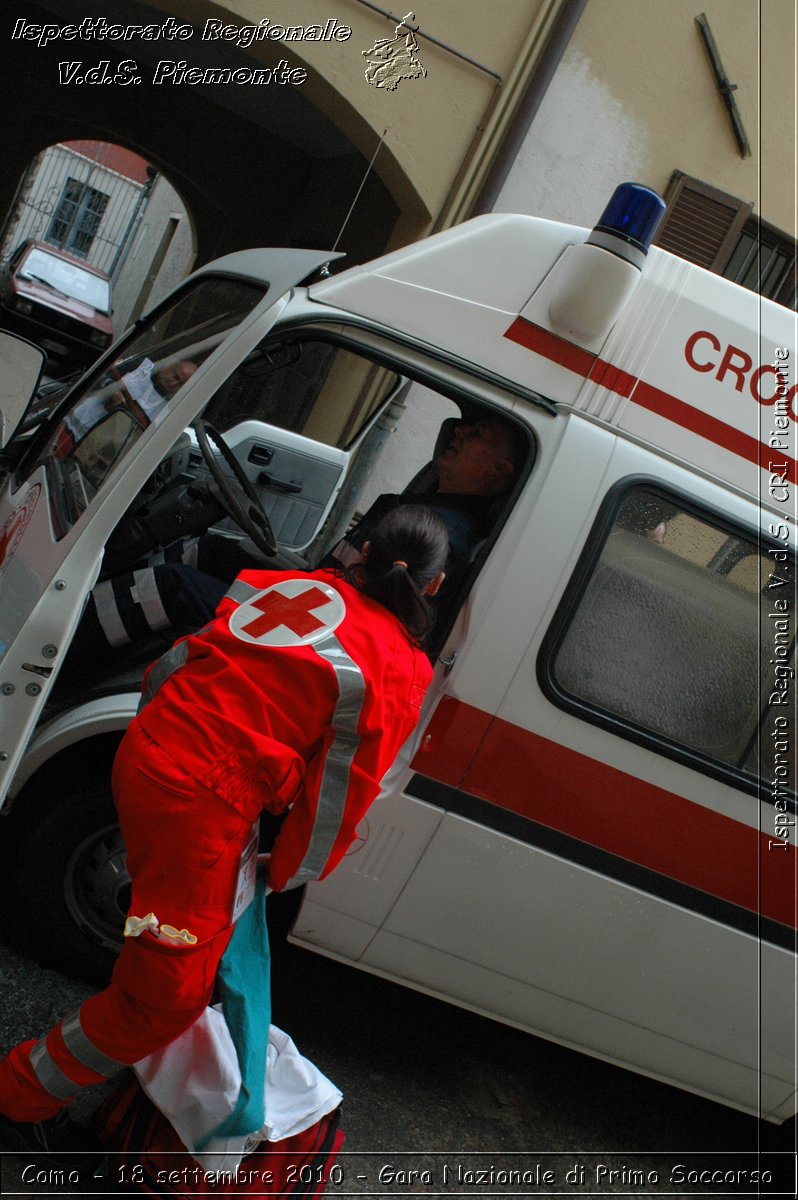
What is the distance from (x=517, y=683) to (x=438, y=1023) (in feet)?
5.32

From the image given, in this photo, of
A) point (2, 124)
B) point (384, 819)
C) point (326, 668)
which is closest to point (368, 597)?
point (326, 668)

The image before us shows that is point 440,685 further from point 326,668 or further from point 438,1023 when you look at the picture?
point 438,1023

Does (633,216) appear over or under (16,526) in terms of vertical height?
over

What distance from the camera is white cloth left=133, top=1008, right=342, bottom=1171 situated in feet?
8.00

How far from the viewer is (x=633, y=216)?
293cm

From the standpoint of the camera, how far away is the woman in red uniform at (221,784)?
7.34 ft

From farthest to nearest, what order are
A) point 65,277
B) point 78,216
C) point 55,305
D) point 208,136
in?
point 78,216 → point 65,277 → point 55,305 → point 208,136

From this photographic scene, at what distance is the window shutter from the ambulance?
15.8 feet

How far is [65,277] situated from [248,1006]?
50.6 ft

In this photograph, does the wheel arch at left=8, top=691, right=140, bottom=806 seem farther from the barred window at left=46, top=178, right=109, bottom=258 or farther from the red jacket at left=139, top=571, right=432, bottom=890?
the barred window at left=46, top=178, right=109, bottom=258

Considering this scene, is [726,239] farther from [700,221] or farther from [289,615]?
[289,615]

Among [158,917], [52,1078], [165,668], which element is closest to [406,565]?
[165,668]

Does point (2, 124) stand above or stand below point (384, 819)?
above

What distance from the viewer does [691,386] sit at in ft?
10.2
